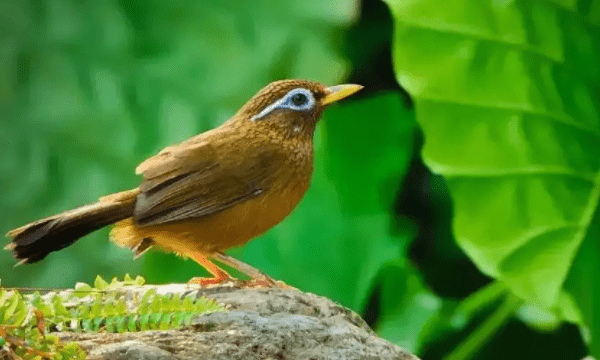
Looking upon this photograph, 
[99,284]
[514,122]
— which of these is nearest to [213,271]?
[99,284]

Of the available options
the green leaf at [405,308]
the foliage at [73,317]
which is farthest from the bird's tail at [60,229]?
the green leaf at [405,308]

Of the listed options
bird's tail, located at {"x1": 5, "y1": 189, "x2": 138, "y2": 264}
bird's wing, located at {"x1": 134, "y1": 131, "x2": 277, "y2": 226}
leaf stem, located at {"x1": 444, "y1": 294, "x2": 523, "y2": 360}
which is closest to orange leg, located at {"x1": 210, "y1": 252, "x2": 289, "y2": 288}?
bird's wing, located at {"x1": 134, "y1": 131, "x2": 277, "y2": 226}

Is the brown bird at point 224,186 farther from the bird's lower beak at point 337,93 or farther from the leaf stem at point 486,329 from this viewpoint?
the leaf stem at point 486,329

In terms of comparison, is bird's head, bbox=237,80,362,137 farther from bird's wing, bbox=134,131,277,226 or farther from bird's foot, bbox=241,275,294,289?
bird's foot, bbox=241,275,294,289

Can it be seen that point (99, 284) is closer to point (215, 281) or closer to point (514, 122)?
point (215, 281)

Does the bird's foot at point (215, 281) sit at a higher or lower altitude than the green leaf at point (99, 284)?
lower
